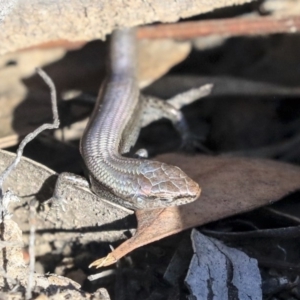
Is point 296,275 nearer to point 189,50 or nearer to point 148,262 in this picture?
point 148,262

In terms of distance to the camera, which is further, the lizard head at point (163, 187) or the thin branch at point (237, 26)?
the thin branch at point (237, 26)

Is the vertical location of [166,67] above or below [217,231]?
above

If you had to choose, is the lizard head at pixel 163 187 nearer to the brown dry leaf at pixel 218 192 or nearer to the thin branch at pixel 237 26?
the brown dry leaf at pixel 218 192

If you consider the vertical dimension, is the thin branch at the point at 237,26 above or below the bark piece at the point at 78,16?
below

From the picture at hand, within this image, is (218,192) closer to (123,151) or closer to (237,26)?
(123,151)

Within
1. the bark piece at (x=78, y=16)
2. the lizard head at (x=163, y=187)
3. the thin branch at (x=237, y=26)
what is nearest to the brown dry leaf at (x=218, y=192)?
the lizard head at (x=163, y=187)

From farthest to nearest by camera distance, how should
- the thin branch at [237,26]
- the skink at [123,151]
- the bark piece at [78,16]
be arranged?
the thin branch at [237,26], the bark piece at [78,16], the skink at [123,151]

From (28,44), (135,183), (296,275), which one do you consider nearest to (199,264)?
(296,275)

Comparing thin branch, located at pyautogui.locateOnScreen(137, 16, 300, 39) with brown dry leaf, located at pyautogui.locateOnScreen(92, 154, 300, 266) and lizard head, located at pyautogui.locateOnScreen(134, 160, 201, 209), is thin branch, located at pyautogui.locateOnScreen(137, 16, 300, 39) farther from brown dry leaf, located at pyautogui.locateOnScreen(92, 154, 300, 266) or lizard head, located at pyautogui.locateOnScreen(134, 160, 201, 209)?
lizard head, located at pyautogui.locateOnScreen(134, 160, 201, 209)
